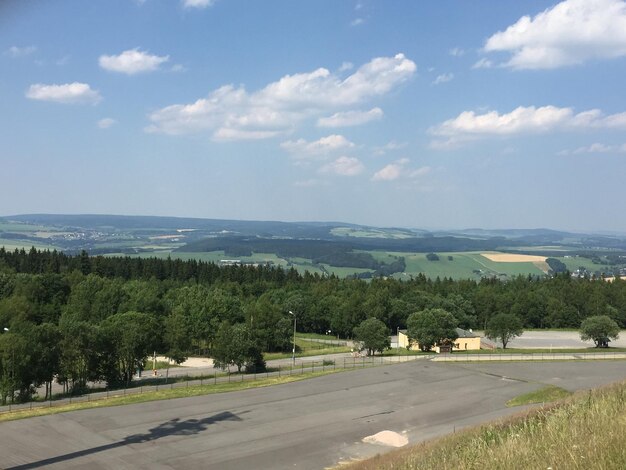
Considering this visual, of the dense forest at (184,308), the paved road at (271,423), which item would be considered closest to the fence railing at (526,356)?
the paved road at (271,423)

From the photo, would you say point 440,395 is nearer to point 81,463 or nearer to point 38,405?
point 81,463

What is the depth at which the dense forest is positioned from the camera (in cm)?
3947

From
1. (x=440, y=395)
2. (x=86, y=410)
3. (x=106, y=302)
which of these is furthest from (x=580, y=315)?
(x=86, y=410)

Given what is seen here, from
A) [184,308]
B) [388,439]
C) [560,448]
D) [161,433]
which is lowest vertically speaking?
[161,433]

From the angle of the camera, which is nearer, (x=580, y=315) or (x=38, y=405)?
(x=38, y=405)

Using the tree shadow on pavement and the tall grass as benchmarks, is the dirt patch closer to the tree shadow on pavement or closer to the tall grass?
the tree shadow on pavement

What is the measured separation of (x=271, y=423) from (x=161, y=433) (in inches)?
243

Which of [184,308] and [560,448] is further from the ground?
[560,448]

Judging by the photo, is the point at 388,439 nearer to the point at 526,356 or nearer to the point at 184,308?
the point at 526,356

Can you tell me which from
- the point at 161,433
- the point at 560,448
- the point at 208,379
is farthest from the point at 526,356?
the point at 560,448

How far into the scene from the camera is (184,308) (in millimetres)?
66625

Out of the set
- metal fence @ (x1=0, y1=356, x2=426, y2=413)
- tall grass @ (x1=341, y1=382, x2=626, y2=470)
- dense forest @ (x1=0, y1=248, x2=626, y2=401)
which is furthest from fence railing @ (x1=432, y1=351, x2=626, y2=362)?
tall grass @ (x1=341, y1=382, x2=626, y2=470)

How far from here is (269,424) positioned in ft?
100

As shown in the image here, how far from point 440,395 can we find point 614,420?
26.6m
